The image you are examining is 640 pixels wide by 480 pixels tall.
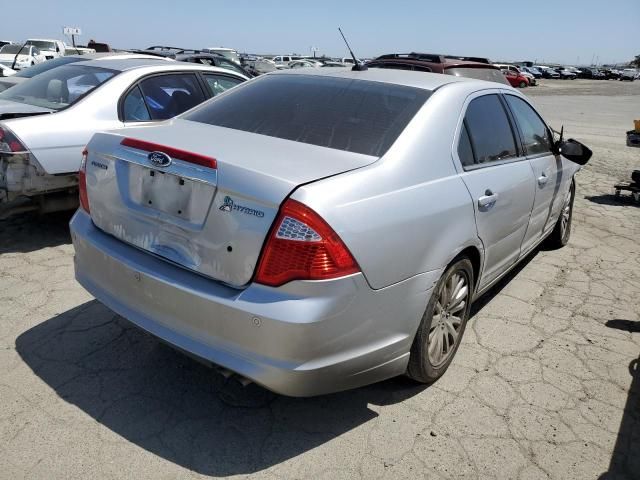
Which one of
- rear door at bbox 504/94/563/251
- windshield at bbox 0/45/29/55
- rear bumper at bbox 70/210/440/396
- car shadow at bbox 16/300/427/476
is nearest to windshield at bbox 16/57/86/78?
car shadow at bbox 16/300/427/476

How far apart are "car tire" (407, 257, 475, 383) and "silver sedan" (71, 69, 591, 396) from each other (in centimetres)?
1

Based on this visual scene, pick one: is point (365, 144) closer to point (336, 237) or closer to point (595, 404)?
point (336, 237)

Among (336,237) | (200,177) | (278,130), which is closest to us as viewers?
(336,237)

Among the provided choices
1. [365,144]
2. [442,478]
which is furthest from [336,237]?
[442,478]

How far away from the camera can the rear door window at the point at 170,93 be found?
4.98 m

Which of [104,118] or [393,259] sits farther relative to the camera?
[104,118]

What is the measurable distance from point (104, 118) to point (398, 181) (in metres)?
3.27

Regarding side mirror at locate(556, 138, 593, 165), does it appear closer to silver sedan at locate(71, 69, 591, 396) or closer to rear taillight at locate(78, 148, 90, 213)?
silver sedan at locate(71, 69, 591, 396)

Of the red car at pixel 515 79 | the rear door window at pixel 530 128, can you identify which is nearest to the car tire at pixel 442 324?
the rear door window at pixel 530 128

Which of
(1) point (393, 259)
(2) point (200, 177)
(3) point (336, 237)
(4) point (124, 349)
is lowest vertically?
(4) point (124, 349)

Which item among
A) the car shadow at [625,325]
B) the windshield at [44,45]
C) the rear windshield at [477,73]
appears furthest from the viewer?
the windshield at [44,45]

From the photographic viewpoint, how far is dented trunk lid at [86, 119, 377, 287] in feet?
6.76

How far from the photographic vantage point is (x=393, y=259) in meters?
2.22

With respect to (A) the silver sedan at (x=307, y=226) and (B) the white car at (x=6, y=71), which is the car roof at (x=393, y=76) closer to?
(A) the silver sedan at (x=307, y=226)
